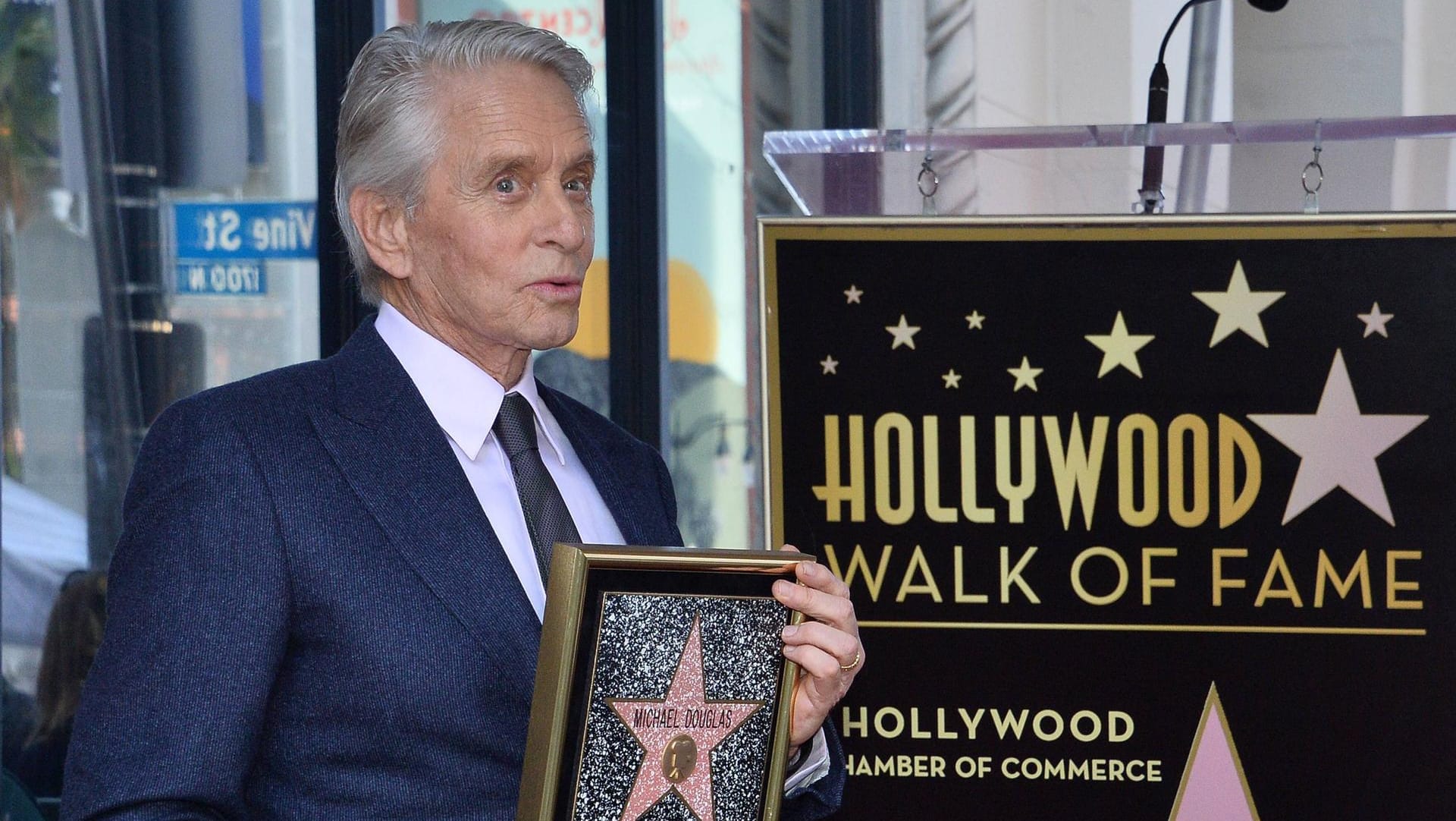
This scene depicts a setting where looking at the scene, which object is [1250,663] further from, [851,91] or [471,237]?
[851,91]

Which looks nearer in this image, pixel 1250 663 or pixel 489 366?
pixel 489 366

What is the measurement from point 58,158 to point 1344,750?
2290 mm

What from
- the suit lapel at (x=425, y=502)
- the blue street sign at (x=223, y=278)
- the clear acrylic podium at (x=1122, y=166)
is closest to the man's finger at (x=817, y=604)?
the suit lapel at (x=425, y=502)

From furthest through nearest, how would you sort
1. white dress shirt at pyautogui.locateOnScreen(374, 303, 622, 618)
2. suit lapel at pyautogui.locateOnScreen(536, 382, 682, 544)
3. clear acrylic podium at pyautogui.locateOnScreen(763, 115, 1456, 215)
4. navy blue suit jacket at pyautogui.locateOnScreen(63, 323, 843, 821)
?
clear acrylic podium at pyautogui.locateOnScreen(763, 115, 1456, 215) → suit lapel at pyautogui.locateOnScreen(536, 382, 682, 544) → white dress shirt at pyautogui.locateOnScreen(374, 303, 622, 618) → navy blue suit jacket at pyautogui.locateOnScreen(63, 323, 843, 821)

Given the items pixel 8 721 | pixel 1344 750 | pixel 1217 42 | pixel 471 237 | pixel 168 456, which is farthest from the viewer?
pixel 1217 42

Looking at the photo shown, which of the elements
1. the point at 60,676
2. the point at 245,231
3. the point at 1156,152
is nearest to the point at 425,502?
the point at 1156,152

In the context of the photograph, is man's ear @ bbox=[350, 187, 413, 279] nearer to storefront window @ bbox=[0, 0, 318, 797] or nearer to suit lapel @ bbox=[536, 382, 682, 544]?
suit lapel @ bbox=[536, 382, 682, 544]

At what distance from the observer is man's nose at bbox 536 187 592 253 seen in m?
1.50

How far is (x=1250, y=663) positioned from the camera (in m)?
2.25

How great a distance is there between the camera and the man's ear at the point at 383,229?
5.03 ft

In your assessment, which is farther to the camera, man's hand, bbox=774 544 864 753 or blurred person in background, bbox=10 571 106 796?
blurred person in background, bbox=10 571 106 796

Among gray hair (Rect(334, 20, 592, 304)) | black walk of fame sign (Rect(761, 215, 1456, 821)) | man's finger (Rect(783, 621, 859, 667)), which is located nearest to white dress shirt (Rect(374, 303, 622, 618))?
gray hair (Rect(334, 20, 592, 304))

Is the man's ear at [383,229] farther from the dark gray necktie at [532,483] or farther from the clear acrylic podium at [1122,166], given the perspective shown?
the clear acrylic podium at [1122,166]

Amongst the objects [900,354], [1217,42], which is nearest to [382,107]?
[900,354]
